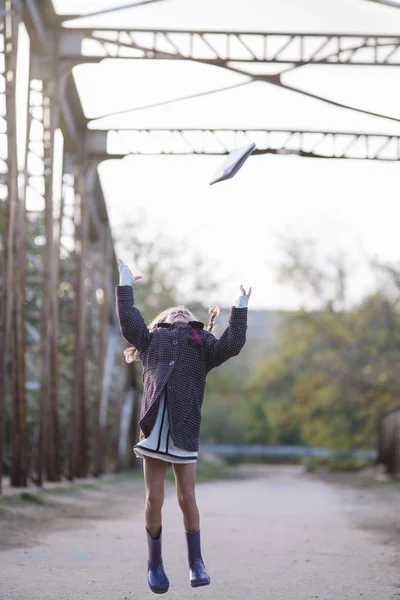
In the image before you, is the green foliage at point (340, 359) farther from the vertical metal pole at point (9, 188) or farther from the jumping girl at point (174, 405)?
the jumping girl at point (174, 405)

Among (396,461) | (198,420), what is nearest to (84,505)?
(198,420)

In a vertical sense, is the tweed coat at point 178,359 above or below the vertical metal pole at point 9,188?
below

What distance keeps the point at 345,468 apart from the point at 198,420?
4098cm

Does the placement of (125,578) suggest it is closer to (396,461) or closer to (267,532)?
(267,532)

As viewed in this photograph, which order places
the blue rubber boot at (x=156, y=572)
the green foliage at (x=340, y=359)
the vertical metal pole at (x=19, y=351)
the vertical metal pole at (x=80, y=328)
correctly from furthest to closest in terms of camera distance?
the green foliage at (x=340, y=359) → the vertical metal pole at (x=80, y=328) → the vertical metal pole at (x=19, y=351) → the blue rubber boot at (x=156, y=572)

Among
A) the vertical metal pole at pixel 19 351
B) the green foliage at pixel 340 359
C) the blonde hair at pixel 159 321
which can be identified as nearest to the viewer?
the blonde hair at pixel 159 321

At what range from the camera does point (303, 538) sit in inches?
395

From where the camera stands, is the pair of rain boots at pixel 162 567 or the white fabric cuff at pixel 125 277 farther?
the white fabric cuff at pixel 125 277

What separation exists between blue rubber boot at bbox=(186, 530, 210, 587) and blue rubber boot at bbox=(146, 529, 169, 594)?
0.48ft

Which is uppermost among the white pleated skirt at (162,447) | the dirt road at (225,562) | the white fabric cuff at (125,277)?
the white fabric cuff at (125,277)

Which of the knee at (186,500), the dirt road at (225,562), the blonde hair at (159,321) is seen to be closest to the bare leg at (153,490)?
the knee at (186,500)

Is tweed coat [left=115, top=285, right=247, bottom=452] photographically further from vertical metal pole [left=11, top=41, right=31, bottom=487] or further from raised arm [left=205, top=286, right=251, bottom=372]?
vertical metal pole [left=11, top=41, right=31, bottom=487]

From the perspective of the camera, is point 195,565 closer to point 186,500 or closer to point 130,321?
point 186,500

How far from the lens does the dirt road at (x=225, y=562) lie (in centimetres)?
614
